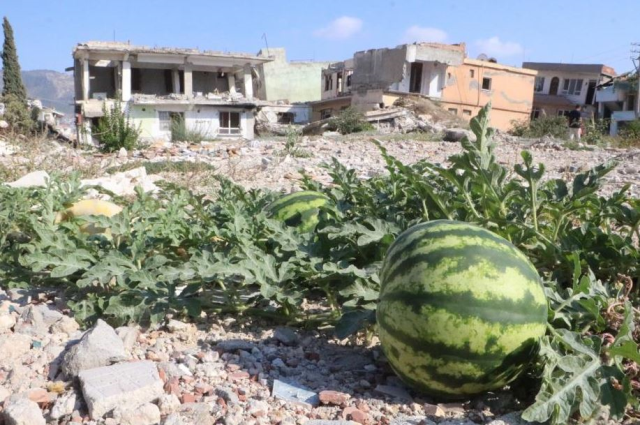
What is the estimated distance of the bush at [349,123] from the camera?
2427cm

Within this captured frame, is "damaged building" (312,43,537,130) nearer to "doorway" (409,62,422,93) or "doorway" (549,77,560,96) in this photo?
"doorway" (409,62,422,93)

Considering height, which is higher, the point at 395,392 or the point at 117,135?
the point at 117,135

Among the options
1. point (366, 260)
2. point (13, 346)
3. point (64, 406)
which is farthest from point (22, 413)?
point (366, 260)

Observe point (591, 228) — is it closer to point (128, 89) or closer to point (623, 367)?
point (623, 367)

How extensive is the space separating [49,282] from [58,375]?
104 centimetres

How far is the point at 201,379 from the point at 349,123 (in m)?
22.8

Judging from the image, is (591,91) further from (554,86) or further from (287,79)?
(287,79)

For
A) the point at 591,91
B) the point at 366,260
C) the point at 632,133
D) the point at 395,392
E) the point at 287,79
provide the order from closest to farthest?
→ the point at 395,392, the point at 366,260, the point at 632,133, the point at 287,79, the point at 591,91

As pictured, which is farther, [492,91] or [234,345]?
[492,91]

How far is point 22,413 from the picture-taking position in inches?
74.7

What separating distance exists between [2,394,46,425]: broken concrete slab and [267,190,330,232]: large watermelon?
5.32 feet

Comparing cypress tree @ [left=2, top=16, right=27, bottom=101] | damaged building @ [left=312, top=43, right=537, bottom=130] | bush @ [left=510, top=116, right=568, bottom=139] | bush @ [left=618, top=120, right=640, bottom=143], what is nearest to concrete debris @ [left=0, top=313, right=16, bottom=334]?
bush @ [left=618, top=120, right=640, bottom=143]

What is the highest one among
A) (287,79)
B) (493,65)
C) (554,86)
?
(493,65)

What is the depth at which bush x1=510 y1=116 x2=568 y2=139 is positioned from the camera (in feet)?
72.3
